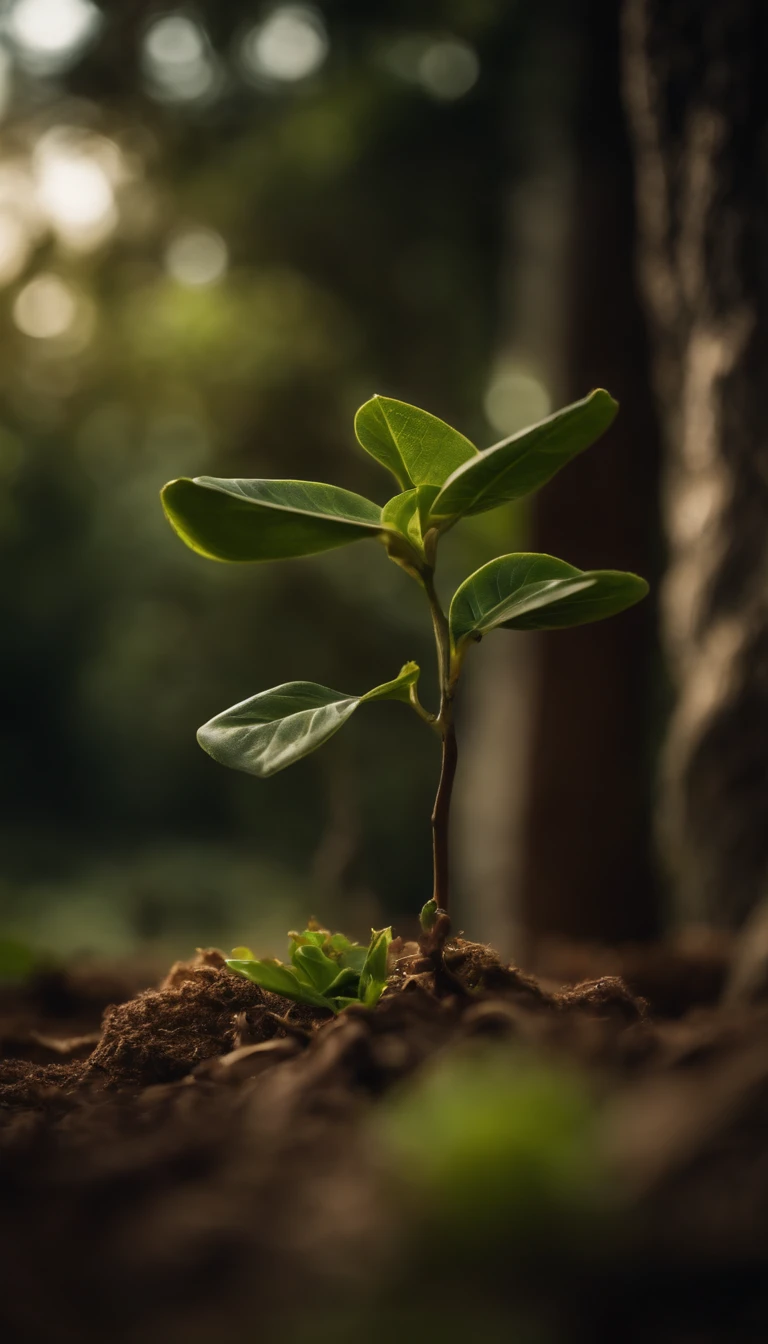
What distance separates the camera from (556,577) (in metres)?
0.61

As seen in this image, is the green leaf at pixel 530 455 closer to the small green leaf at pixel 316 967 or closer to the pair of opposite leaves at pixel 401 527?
the pair of opposite leaves at pixel 401 527

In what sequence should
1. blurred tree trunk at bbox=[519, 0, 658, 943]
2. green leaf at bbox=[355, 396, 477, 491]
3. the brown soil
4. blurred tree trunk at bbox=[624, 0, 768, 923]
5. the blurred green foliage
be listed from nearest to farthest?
the brown soil, green leaf at bbox=[355, 396, 477, 491], blurred tree trunk at bbox=[624, 0, 768, 923], blurred tree trunk at bbox=[519, 0, 658, 943], the blurred green foliage

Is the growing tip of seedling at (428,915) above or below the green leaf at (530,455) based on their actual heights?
below

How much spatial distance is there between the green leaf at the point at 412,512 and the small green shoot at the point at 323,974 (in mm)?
236

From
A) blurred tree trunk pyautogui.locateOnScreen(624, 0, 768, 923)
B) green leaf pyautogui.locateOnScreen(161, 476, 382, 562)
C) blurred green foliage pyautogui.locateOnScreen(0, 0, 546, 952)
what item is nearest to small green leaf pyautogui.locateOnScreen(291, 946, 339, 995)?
green leaf pyautogui.locateOnScreen(161, 476, 382, 562)

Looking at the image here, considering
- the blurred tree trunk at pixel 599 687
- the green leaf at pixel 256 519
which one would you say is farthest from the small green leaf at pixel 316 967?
the blurred tree trunk at pixel 599 687

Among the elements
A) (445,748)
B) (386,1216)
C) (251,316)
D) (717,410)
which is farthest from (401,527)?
(251,316)

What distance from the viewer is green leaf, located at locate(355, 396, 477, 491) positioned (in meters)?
0.60

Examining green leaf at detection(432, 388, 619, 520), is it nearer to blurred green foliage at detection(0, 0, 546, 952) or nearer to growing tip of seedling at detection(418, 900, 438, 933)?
growing tip of seedling at detection(418, 900, 438, 933)

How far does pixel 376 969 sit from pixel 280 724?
0.48 ft

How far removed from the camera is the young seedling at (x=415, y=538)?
0.51 m

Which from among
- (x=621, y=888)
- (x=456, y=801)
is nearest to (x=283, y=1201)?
(x=621, y=888)

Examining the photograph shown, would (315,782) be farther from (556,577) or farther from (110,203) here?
(556,577)

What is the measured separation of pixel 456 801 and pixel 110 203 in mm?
2281
